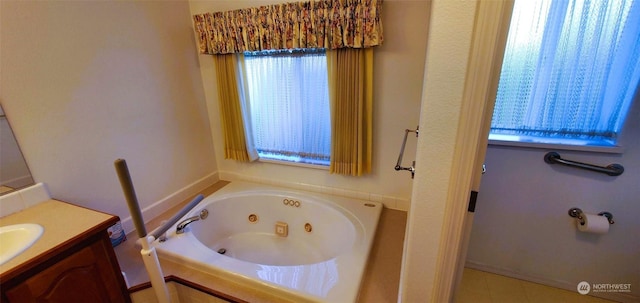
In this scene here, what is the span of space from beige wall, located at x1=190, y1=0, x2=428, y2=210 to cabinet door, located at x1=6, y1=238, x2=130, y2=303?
4.32 ft

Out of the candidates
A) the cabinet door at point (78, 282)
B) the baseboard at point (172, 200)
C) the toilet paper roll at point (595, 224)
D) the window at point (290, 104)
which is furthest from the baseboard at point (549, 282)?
the baseboard at point (172, 200)

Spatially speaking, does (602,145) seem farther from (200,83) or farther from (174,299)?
(200,83)

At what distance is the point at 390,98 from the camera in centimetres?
171

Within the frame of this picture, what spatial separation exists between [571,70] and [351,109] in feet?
3.93

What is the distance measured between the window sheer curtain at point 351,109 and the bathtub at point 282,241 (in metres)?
0.35

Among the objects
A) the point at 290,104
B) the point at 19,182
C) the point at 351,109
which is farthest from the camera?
the point at 290,104

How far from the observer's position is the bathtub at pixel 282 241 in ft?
4.10

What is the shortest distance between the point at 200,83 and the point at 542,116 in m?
2.50

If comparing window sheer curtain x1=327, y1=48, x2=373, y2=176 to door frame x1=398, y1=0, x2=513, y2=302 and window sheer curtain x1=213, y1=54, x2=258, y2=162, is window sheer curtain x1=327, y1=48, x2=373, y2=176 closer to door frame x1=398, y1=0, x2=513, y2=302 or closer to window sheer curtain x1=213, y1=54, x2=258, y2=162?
window sheer curtain x1=213, y1=54, x2=258, y2=162

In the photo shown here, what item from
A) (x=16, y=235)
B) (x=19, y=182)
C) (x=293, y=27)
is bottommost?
(x=16, y=235)

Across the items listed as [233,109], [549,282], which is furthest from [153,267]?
[549,282]

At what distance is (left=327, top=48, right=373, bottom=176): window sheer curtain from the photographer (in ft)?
5.40

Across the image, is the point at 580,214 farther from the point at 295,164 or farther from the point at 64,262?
the point at 64,262
